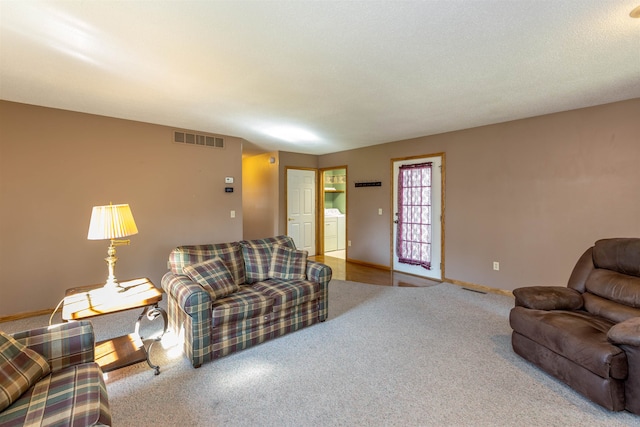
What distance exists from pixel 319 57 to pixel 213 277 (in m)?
2.04

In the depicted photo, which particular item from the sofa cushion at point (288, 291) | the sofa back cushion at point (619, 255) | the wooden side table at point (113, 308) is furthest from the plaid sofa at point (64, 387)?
the sofa back cushion at point (619, 255)

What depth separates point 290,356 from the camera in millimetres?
2492

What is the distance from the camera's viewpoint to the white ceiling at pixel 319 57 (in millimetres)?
1697

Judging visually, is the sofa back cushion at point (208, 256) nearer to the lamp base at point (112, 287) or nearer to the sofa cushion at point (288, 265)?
the sofa cushion at point (288, 265)

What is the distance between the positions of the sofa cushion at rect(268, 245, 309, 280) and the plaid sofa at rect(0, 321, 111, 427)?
1.71 meters

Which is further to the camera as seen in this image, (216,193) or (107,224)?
(216,193)

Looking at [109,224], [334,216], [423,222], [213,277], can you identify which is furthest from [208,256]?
[334,216]

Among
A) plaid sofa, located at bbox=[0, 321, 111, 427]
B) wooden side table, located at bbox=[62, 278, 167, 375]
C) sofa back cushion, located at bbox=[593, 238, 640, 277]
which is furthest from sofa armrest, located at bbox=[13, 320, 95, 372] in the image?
sofa back cushion, located at bbox=[593, 238, 640, 277]

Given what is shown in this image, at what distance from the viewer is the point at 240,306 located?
97.6 inches

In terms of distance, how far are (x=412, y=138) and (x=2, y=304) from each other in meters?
5.90

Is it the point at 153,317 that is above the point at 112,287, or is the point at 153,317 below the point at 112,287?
below

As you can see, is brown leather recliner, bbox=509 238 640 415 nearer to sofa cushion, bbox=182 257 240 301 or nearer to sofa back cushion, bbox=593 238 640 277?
sofa back cushion, bbox=593 238 640 277

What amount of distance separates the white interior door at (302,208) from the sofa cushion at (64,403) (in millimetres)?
4983

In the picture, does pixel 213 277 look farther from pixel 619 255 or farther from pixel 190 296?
pixel 619 255
